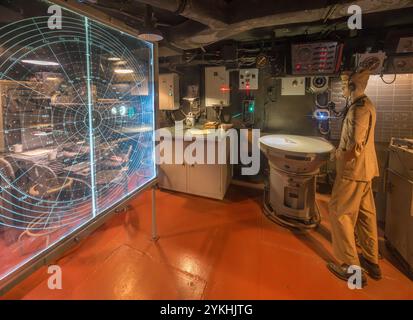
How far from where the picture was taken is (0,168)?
1765mm

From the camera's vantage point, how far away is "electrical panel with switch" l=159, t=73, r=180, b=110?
3.53 metres

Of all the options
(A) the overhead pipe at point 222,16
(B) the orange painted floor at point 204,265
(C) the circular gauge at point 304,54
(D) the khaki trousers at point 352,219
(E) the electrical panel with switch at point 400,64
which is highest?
(A) the overhead pipe at point 222,16

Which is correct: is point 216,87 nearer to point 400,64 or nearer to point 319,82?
point 319,82

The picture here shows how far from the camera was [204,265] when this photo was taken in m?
1.97

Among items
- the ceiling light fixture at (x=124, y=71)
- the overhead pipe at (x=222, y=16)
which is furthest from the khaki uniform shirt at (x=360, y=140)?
the ceiling light fixture at (x=124, y=71)

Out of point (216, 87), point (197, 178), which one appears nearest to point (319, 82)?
point (216, 87)

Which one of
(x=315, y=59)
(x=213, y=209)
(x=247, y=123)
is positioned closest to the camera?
(x=315, y=59)

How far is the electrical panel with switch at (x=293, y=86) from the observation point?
306 cm

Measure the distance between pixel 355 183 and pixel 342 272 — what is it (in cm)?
71

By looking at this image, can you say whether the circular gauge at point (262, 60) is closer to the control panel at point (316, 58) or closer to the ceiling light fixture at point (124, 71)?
the control panel at point (316, 58)

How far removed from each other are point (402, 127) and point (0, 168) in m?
3.96

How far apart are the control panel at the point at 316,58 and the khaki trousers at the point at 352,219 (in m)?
1.41
